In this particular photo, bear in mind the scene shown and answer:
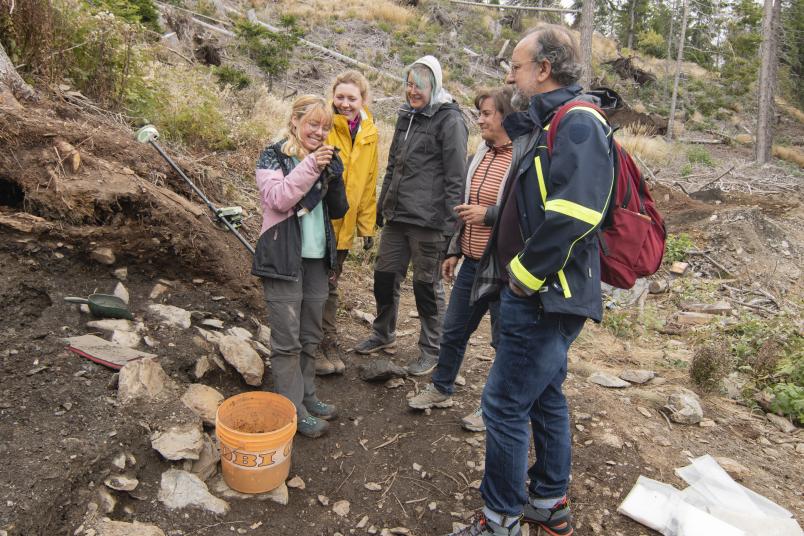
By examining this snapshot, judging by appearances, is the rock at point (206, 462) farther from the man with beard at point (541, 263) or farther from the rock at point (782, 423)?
the rock at point (782, 423)

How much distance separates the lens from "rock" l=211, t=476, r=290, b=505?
104 inches

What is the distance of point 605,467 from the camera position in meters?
3.10

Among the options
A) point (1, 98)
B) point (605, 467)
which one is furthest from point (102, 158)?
point (605, 467)

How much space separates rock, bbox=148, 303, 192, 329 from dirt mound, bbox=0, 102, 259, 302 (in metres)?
0.44

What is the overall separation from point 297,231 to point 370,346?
166cm

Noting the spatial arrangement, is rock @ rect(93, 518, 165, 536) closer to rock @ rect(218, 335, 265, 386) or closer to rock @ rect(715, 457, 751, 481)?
rock @ rect(218, 335, 265, 386)

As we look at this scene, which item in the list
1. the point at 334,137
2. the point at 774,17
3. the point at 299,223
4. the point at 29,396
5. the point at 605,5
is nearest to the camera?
the point at 29,396

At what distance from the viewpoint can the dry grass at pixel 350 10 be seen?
78.0ft

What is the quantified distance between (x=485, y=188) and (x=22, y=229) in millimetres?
2811

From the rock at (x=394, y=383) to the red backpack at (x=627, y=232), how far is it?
1.97m

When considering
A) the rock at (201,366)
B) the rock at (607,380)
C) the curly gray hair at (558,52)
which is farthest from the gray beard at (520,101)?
the rock at (607,380)

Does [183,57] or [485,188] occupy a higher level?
[183,57]

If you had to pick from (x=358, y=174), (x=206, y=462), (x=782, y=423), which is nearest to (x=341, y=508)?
(x=206, y=462)

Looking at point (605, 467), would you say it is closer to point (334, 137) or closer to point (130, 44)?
point (334, 137)
